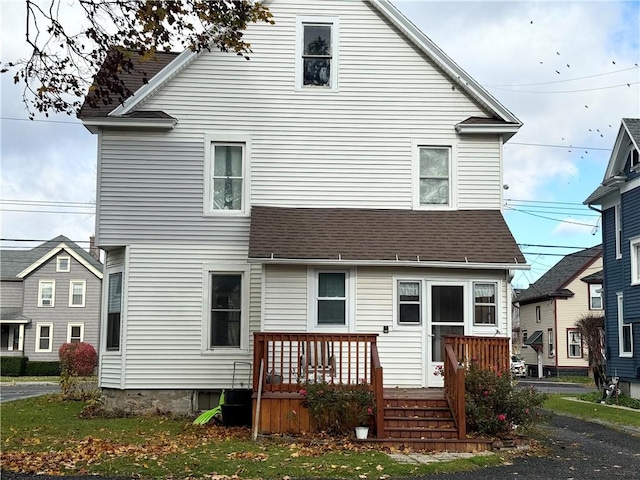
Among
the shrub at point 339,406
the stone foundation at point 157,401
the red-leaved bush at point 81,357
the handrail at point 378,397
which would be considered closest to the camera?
the handrail at point 378,397

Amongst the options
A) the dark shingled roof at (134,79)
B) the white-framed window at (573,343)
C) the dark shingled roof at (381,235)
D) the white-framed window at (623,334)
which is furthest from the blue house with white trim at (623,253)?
the white-framed window at (573,343)

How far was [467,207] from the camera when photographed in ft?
53.3

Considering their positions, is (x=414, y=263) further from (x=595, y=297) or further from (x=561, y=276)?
(x=561, y=276)

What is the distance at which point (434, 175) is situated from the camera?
53.9 feet

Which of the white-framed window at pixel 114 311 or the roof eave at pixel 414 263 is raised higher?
the roof eave at pixel 414 263

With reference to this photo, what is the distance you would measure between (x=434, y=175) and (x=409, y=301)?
2935mm

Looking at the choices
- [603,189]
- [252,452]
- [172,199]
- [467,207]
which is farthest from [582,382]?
[252,452]

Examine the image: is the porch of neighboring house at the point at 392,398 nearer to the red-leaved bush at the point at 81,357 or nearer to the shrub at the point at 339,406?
→ the shrub at the point at 339,406

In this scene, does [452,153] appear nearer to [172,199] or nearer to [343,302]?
[343,302]

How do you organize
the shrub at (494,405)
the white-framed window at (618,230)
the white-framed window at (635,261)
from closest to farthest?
1. the shrub at (494,405)
2. the white-framed window at (635,261)
3. the white-framed window at (618,230)

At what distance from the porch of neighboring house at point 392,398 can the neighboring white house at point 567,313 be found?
31105mm

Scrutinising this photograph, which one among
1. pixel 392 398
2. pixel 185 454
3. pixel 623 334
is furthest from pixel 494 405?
pixel 623 334

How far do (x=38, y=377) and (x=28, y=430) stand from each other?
29479 mm

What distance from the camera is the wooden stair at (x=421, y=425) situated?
38.7 feet
